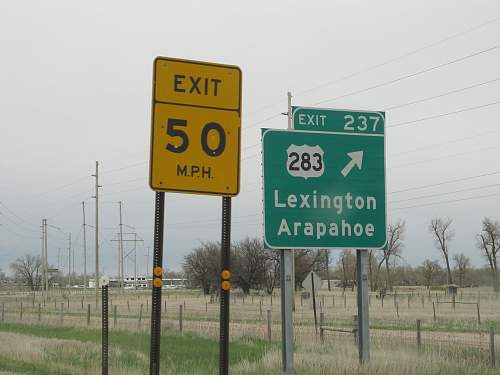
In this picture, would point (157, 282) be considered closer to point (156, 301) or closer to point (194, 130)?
point (156, 301)

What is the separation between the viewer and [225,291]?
5867 mm

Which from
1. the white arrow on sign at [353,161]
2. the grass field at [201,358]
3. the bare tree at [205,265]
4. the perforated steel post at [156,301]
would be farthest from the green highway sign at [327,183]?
the bare tree at [205,265]

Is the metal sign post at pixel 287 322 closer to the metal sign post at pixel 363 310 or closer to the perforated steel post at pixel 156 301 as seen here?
the metal sign post at pixel 363 310

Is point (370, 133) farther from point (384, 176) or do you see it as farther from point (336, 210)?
point (336, 210)

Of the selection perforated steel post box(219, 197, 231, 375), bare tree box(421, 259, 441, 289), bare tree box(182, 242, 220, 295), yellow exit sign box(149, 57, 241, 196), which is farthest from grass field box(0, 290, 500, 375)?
bare tree box(421, 259, 441, 289)

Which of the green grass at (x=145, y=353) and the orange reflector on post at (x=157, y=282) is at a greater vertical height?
the orange reflector on post at (x=157, y=282)

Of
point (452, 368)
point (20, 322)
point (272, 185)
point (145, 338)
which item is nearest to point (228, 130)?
point (272, 185)

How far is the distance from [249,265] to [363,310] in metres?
66.3

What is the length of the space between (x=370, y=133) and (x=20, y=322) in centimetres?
3115

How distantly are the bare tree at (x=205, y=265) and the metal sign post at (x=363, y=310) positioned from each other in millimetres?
63236

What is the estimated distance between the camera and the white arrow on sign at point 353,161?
10922 mm

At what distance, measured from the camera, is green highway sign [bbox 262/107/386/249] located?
10.6 meters

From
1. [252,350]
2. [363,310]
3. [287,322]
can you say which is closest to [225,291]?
[287,322]

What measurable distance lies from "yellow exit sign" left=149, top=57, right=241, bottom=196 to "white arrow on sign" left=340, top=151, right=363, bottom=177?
516cm
